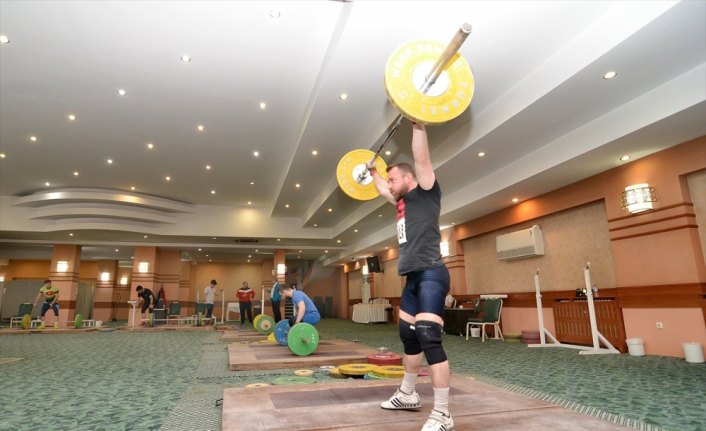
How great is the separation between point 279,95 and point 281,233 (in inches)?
311

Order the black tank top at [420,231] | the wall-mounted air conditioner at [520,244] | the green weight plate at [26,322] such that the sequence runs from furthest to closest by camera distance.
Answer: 1. the green weight plate at [26,322]
2. the wall-mounted air conditioner at [520,244]
3. the black tank top at [420,231]

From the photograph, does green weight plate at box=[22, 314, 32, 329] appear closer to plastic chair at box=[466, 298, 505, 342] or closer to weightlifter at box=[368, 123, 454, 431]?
plastic chair at box=[466, 298, 505, 342]

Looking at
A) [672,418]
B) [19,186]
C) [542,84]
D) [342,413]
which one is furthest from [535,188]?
[19,186]

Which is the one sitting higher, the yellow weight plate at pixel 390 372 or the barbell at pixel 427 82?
the barbell at pixel 427 82

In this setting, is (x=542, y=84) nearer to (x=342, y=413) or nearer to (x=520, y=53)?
(x=520, y=53)

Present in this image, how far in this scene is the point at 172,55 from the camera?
5.10 meters

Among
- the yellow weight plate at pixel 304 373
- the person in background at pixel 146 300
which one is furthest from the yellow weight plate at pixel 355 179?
the person in background at pixel 146 300

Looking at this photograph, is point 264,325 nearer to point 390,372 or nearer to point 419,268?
point 390,372

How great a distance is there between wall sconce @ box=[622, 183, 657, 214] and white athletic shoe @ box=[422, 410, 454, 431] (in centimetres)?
511

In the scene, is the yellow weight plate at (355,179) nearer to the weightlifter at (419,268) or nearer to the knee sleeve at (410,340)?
the weightlifter at (419,268)

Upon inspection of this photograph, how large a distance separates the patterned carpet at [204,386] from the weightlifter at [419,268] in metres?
1.22

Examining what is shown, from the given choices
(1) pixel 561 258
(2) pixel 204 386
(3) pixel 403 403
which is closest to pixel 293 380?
(2) pixel 204 386

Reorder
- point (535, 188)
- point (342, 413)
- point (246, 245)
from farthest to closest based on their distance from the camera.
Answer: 1. point (246, 245)
2. point (535, 188)
3. point (342, 413)

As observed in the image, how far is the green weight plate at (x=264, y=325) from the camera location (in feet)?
27.6
